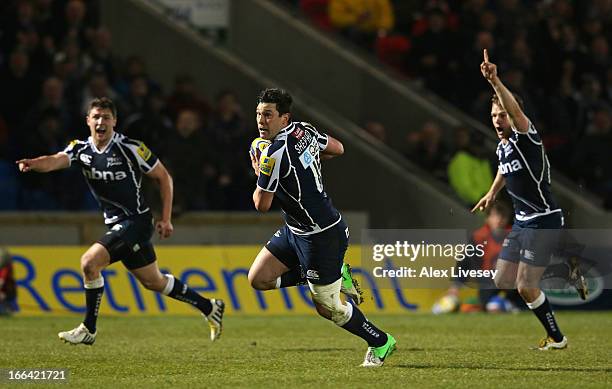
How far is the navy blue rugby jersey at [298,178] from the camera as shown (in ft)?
31.8

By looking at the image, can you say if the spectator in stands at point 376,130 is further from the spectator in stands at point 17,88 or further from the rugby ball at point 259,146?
the rugby ball at point 259,146

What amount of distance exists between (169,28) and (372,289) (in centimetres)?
583

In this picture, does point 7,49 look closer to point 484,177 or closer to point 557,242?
point 484,177

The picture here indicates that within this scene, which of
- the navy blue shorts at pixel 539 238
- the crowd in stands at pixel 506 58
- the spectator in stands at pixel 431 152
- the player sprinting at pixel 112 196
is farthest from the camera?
the crowd in stands at pixel 506 58

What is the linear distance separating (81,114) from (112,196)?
19.9ft

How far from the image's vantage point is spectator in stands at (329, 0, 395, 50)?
69.4 ft

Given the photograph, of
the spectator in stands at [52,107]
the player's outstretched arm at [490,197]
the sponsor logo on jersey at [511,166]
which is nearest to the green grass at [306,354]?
the player's outstretched arm at [490,197]

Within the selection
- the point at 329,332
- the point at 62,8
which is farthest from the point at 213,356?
the point at 62,8

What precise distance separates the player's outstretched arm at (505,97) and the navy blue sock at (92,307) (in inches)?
165

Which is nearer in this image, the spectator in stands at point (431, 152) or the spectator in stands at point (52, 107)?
the spectator in stands at point (52, 107)

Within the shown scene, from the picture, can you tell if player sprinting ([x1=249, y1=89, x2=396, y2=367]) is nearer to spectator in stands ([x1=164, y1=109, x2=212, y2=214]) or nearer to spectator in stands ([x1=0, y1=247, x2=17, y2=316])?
spectator in stands ([x1=0, y1=247, x2=17, y2=316])

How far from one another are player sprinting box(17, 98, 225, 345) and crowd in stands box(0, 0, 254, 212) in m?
5.18

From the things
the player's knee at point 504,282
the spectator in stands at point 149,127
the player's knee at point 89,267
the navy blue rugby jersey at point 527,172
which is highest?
the navy blue rugby jersey at point 527,172

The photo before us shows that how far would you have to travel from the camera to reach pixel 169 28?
20500 mm
